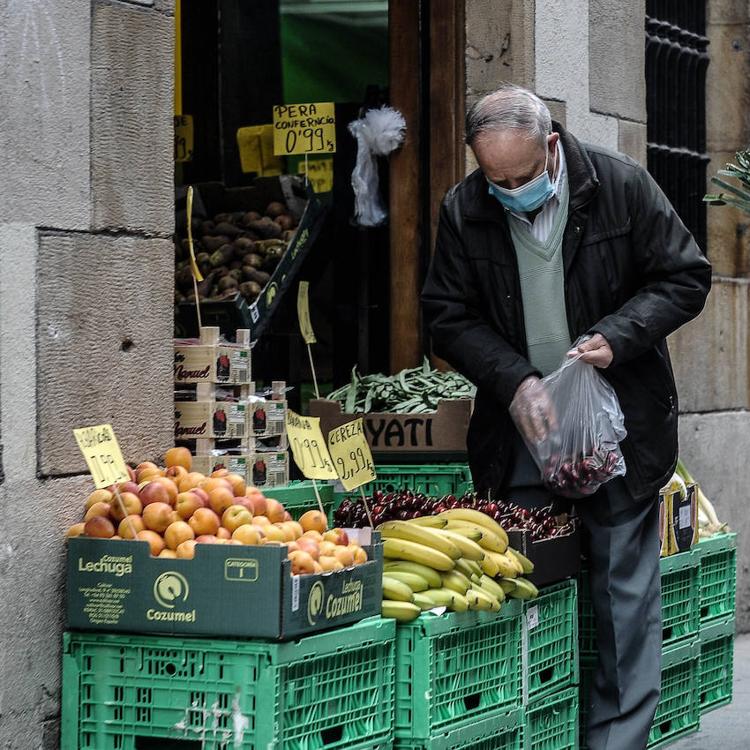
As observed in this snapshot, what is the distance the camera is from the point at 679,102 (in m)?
9.19

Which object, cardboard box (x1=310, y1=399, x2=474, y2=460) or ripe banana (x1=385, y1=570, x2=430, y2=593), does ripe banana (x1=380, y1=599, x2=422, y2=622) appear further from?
cardboard box (x1=310, y1=399, x2=474, y2=460)

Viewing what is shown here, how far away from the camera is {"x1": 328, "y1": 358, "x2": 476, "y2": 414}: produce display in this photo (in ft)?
21.7

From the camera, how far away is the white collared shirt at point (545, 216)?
5.29m

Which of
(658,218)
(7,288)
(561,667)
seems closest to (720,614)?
(561,667)

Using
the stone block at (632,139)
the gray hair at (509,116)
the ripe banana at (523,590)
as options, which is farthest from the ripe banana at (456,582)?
the stone block at (632,139)

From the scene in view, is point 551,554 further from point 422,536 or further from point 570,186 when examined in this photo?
point 570,186

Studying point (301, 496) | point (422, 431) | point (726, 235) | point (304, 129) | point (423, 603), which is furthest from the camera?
point (726, 235)

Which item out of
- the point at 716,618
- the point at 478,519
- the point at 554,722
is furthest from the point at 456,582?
the point at 716,618

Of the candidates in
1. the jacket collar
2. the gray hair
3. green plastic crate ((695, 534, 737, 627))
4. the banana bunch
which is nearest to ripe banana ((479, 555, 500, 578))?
the banana bunch

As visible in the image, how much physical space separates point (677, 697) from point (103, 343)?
291cm

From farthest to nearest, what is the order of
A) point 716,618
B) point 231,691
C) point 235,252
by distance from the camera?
point 235,252 < point 716,618 < point 231,691

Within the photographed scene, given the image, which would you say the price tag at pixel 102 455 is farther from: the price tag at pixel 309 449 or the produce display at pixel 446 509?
the produce display at pixel 446 509

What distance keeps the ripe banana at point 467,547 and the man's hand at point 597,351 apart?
2.39 feet

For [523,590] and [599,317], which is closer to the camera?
[523,590]
